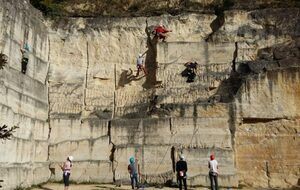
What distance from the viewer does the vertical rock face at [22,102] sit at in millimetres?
13430

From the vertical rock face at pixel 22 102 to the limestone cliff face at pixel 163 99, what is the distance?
0.28ft

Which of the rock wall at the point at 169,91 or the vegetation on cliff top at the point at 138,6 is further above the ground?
the vegetation on cliff top at the point at 138,6

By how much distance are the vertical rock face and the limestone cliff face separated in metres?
0.09

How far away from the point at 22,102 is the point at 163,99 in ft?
21.0

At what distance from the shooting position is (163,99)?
18.4m

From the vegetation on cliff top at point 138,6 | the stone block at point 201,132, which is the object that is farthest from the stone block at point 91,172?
the vegetation on cliff top at point 138,6

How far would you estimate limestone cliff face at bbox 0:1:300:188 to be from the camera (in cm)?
1602

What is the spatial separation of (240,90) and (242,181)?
12.4 ft

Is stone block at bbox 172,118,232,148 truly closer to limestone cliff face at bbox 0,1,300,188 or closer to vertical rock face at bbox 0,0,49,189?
limestone cliff face at bbox 0,1,300,188

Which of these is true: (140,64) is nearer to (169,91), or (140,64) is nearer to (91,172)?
(169,91)

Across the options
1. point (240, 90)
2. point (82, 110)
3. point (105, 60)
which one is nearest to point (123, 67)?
point (105, 60)

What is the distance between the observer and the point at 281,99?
1662cm

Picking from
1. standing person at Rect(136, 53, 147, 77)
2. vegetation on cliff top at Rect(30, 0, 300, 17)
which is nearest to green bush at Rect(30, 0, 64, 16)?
vegetation on cliff top at Rect(30, 0, 300, 17)

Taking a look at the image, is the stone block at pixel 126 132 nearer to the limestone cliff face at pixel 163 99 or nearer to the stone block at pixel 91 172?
the limestone cliff face at pixel 163 99
